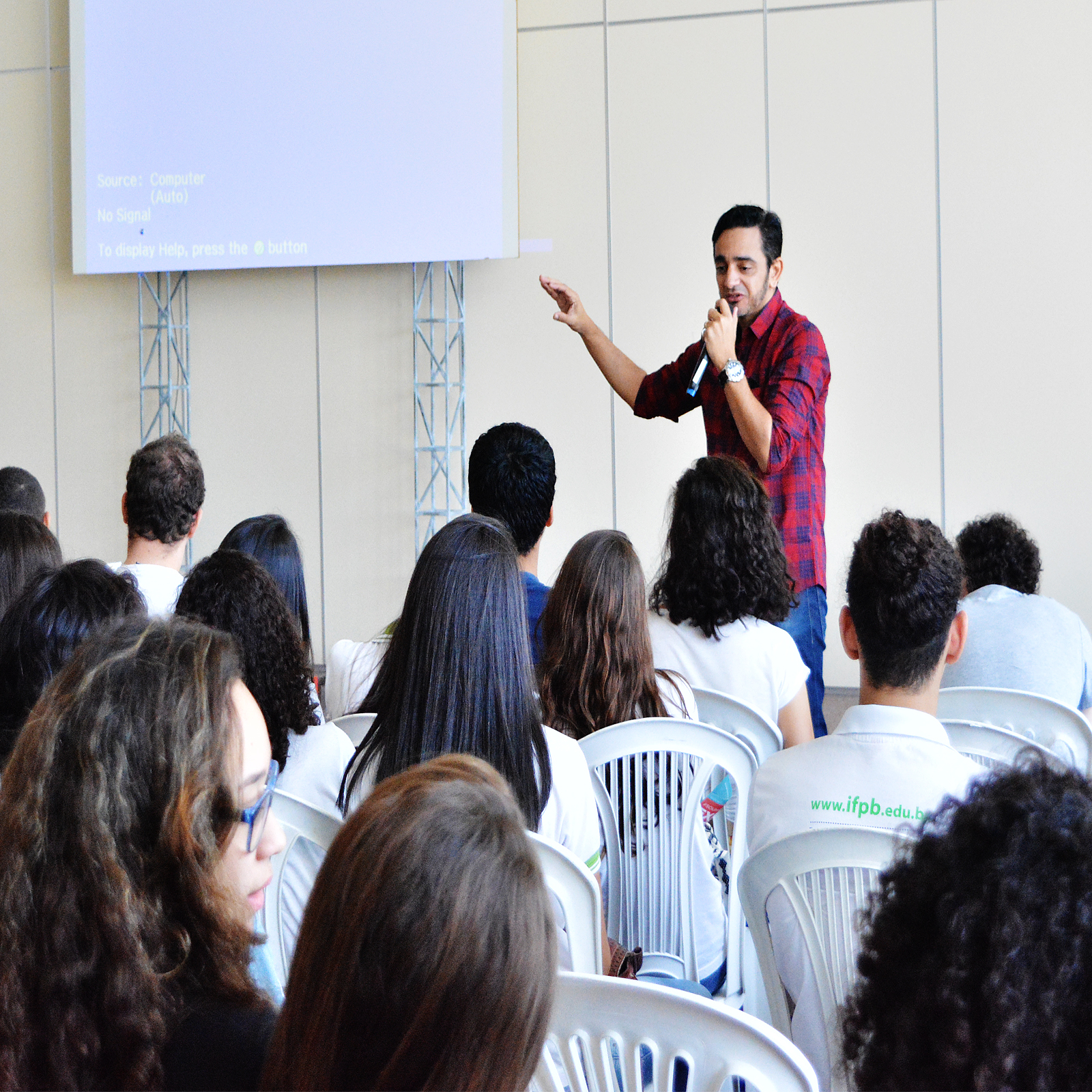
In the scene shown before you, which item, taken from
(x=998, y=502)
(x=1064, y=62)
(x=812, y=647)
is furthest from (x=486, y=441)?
(x=1064, y=62)

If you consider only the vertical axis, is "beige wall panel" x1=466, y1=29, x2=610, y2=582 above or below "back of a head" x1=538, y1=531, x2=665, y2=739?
above

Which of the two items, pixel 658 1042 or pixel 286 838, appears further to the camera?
pixel 286 838

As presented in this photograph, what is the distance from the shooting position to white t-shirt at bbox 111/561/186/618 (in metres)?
3.10

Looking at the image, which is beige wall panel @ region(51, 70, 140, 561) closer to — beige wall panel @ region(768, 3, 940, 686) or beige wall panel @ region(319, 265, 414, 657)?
beige wall panel @ region(319, 265, 414, 657)

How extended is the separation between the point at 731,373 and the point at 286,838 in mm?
2100

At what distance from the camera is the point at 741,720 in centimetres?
228

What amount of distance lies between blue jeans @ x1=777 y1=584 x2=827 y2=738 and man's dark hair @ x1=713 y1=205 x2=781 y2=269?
1.01 meters

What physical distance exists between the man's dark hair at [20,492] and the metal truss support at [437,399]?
225 centimetres

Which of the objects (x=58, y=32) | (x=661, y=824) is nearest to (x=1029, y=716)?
(x=661, y=824)

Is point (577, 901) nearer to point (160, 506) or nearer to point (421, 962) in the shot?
point (421, 962)

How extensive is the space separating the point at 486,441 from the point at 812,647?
3.75 ft

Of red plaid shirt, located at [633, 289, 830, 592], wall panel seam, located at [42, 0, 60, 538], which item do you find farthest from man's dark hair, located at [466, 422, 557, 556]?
wall panel seam, located at [42, 0, 60, 538]

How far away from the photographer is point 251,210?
A: 600cm

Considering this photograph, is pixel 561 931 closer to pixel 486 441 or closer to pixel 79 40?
pixel 486 441
